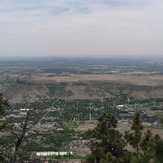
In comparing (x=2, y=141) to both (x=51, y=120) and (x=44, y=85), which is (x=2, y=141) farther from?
(x=44, y=85)

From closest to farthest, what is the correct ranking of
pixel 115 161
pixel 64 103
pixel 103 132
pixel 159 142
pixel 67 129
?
pixel 159 142
pixel 115 161
pixel 103 132
pixel 67 129
pixel 64 103

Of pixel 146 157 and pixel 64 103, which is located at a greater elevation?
pixel 146 157

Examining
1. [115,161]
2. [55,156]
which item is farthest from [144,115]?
[115,161]

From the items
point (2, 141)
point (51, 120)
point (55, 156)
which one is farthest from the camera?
point (51, 120)

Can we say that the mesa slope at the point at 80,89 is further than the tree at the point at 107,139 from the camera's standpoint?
Yes

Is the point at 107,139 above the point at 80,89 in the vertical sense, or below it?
above

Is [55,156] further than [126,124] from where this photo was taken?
No

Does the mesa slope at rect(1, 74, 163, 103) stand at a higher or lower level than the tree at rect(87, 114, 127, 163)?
lower

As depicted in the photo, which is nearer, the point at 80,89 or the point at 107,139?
the point at 107,139

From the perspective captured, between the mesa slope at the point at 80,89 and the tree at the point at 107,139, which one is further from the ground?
the tree at the point at 107,139

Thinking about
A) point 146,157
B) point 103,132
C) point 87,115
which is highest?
point 146,157

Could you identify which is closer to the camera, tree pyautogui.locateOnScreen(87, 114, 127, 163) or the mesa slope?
tree pyautogui.locateOnScreen(87, 114, 127, 163)
